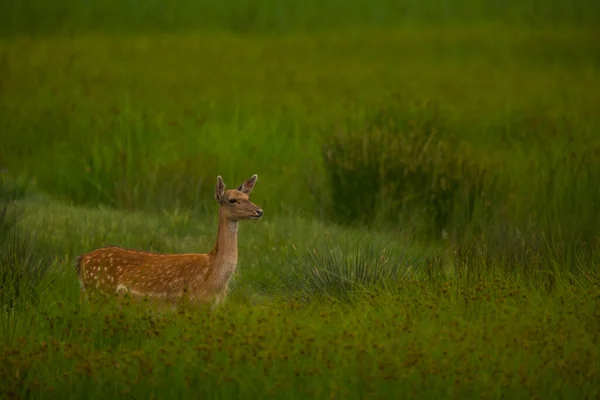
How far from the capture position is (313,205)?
15383 mm

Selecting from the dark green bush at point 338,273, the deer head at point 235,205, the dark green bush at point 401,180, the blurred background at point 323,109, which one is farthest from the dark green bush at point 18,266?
the dark green bush at point 401,180

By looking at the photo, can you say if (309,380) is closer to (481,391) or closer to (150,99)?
(481,391)

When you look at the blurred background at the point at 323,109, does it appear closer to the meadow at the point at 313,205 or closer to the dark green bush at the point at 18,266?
the meadow at the point at 313,205

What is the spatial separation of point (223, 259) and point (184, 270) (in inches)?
15.0

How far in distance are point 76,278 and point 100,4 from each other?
24692 millimetres

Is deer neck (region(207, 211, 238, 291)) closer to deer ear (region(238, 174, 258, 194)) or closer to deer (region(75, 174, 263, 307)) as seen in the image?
deer (region(75, 174, 263, 307))

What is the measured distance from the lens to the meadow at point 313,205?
8539 millimetres

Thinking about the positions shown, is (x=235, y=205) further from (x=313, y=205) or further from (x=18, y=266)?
(x=313, y=205)

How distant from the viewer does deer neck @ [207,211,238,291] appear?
1029 centimetres

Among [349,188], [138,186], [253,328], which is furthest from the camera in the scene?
[138,186]

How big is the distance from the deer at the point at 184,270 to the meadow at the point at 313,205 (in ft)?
1.06

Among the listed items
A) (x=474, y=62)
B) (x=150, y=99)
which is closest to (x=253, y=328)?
(x=150, y=99)

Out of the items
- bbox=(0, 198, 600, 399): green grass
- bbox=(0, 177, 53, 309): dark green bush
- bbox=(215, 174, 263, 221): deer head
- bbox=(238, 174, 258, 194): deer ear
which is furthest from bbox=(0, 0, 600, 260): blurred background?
bbox=(0, 177, 53, 309): dark green bush

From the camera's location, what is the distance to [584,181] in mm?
15008
